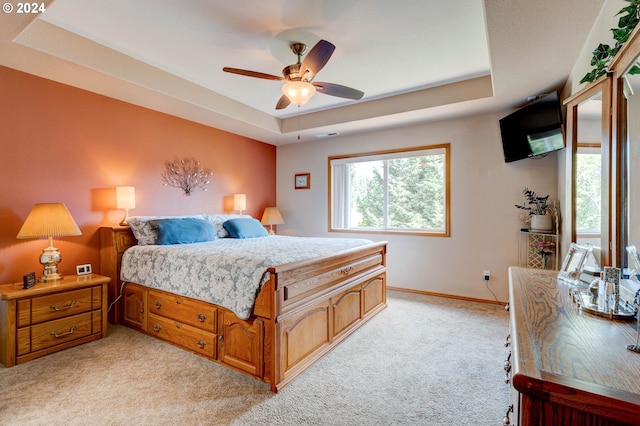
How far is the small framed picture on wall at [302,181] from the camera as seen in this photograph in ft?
17.6

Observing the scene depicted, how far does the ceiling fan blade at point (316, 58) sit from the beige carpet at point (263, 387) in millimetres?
2374

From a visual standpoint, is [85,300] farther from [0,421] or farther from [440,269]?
[440,269]

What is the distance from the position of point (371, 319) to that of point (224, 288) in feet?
5.74

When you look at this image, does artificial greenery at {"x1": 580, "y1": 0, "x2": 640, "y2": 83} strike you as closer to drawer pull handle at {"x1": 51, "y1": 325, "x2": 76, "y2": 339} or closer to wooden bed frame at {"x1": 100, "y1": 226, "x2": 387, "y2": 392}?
wooden bed frame at {"x1": 100, "y1": 226, "x2": 387, "y2": 392}

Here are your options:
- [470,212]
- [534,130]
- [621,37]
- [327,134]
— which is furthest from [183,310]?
[534,130]

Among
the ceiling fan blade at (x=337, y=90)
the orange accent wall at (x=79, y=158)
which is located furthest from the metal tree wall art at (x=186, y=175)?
the ceiling fan blade at (x=337, y=90)

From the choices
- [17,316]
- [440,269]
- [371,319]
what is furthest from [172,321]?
[440,269]

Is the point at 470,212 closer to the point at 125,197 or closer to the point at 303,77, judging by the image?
the point at 303,77

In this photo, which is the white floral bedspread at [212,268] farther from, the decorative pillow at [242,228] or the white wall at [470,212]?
the white wall at [470,212]

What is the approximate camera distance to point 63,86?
9.70 ft

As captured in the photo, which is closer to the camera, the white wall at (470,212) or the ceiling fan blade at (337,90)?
the ceiling fan blade at (337,90)

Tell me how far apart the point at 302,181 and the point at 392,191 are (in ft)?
5.40

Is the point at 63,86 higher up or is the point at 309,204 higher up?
the point at 63,86

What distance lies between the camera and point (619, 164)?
1.36 meters
